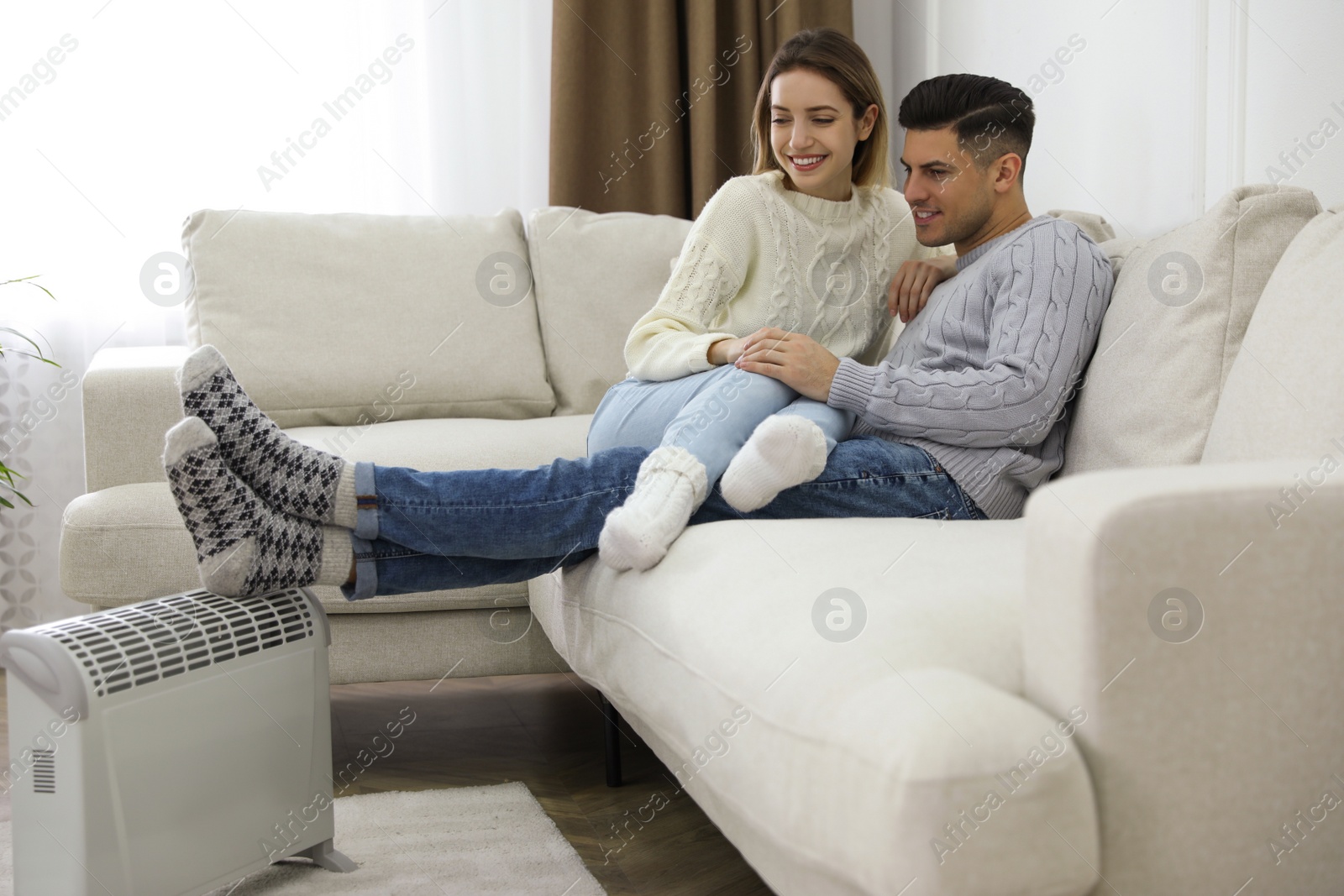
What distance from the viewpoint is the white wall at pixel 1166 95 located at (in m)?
1.48

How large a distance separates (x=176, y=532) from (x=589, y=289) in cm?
107

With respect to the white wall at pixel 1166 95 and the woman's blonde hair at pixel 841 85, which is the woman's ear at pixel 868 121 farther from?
the white wall at pixel 1166 95

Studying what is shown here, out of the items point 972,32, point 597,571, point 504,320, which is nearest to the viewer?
point 597,571

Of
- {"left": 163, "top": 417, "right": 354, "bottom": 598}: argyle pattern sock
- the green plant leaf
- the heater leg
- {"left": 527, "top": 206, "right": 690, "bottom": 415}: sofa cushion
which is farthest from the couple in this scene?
the green plant leaf

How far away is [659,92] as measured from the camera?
9.53 feet

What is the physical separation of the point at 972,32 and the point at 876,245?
41.3 inches

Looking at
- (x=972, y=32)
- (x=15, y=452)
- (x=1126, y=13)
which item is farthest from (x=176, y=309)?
(x=1126, y=13)

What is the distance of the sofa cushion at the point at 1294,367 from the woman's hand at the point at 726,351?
1.95ft

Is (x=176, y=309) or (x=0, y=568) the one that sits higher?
(x=176, y=309)

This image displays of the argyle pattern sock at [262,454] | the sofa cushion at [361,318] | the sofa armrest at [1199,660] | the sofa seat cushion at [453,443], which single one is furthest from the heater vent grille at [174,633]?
the sofa cushion at [361,318]

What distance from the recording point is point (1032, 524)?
0.72 meters

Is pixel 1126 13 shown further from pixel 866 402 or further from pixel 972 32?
pixel 866 402

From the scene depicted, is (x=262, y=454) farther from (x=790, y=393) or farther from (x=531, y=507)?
(x=790, y=393)

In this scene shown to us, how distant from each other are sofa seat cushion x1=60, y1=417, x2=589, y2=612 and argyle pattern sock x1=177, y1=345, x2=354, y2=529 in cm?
43
